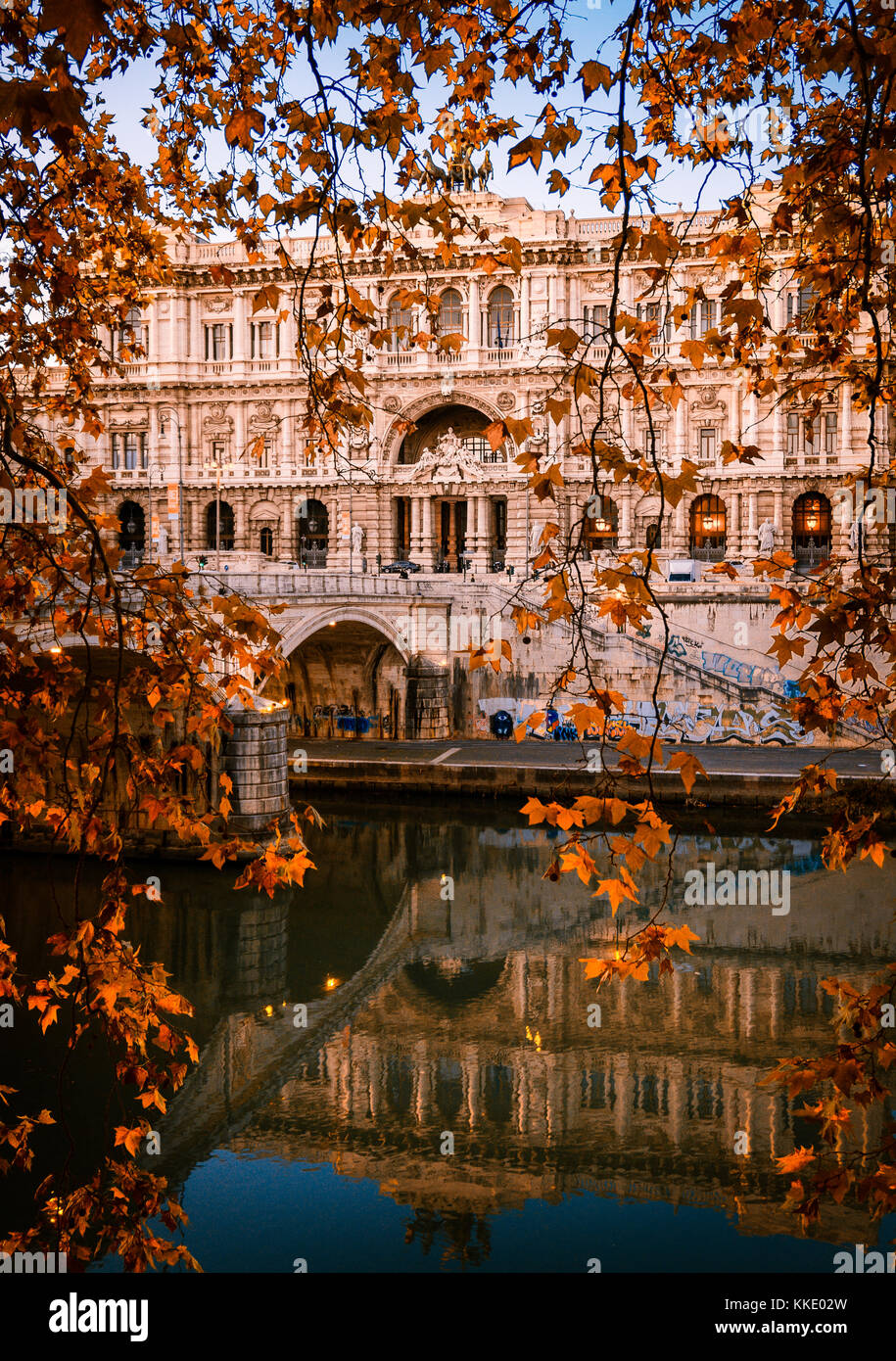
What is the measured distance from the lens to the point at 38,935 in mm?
17391

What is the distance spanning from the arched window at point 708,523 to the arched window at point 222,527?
16651 millimetres

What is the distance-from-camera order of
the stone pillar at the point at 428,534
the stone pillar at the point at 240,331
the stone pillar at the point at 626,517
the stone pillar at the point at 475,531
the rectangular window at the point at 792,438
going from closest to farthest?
the rectangular window at the point at 792,438, the stone pillar at the point at 626,517, the stone pillar at the point at 475,531, the stone pillar at the point at 428,534, the stone pillar at the point at 240,331

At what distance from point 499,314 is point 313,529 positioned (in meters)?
10.1

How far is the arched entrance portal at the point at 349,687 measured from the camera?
33.0m

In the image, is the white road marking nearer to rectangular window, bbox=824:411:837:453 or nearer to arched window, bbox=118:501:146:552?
rectangular window, bbox=824:411:837:453

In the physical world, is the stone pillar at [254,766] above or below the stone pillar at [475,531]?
below

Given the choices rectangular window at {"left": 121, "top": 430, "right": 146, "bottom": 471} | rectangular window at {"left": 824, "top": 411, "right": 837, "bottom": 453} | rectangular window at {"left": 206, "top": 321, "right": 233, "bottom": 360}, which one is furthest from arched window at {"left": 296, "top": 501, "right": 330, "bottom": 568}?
rectangular window at {"left": 824, "top": 411, "right": 837, "bottom": 453}

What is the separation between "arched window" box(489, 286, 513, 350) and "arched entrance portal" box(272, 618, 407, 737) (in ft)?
46.9

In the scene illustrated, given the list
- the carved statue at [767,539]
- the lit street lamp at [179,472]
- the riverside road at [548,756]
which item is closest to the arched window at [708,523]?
the carved statue at [767,539]

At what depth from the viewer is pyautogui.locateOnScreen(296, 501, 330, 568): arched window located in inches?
1698

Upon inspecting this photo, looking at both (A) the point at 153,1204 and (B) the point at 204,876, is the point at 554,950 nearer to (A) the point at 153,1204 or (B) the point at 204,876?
(B) the point at 204,876

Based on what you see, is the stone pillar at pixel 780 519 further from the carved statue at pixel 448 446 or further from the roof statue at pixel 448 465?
the carved statue at pixel 448 446

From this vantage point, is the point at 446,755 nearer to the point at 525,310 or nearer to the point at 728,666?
the point at 728,666
